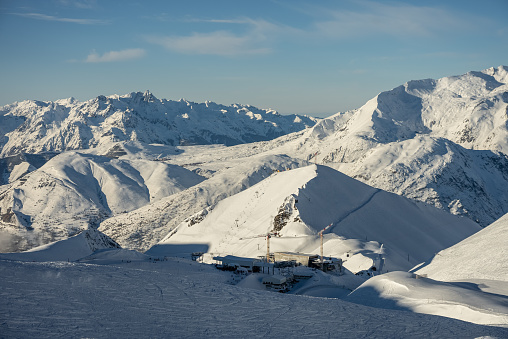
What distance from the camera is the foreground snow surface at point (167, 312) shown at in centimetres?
2959

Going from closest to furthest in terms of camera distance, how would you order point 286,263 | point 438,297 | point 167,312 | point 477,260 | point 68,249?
point 167,312
point 438,297
point 477,260
point 286,263
point 68,249

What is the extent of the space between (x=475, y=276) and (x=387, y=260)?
34.4 m

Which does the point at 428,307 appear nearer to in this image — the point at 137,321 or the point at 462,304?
the point at 462,304

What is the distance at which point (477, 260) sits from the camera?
64.9 metres

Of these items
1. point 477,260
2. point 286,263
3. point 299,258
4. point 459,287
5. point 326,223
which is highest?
point 459,287

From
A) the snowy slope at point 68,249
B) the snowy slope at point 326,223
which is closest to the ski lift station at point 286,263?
the snowy slope at point 326,223

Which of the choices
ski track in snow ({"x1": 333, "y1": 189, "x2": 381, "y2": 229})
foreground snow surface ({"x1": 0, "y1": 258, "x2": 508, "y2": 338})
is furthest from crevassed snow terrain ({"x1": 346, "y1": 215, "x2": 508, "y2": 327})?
ski track in snow ({"x1": 333, "y1": 189, "x2": 381, "y2": 229})

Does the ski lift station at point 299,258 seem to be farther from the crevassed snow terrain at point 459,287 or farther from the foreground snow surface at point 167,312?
the foreground snow surface at point 167,312

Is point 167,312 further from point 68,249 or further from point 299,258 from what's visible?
point 68,249

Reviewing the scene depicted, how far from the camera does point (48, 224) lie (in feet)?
623

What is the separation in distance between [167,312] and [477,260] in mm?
47389

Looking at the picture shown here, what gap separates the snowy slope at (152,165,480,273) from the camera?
10350 centimetres

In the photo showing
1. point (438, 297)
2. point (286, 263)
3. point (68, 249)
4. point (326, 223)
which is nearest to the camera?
point (438, 297)

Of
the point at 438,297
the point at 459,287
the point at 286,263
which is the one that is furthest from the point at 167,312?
the point at 286,263
